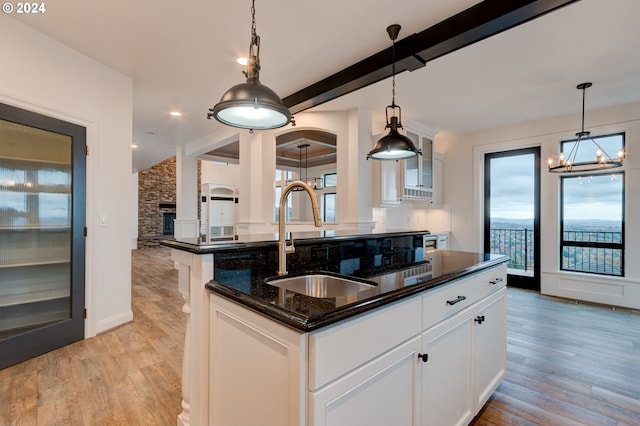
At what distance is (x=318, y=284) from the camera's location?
5.42ft

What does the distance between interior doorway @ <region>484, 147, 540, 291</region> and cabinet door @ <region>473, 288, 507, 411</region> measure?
12.3ft

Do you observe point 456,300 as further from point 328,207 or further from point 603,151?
point 328,207

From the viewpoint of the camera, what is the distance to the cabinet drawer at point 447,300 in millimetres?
1350

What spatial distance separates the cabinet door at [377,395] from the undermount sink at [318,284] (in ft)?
1.40

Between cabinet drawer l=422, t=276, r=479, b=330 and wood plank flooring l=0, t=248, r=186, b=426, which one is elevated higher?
cabinet drawer l=422, t=276, r=479, b=330

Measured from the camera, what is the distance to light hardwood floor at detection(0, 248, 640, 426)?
182cm

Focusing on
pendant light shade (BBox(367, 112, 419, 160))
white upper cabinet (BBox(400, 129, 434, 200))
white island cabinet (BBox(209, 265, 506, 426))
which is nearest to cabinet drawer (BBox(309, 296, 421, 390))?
white island cabinet (BBox(209, 265, 506, 426))

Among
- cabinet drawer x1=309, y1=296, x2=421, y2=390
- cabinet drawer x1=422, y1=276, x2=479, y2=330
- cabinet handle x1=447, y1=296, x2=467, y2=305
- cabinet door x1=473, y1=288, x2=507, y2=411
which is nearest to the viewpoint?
cabinet drawer x1=309, y1=296, x2=421, y2=390

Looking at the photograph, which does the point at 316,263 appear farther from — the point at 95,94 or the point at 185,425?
the point at 95,94

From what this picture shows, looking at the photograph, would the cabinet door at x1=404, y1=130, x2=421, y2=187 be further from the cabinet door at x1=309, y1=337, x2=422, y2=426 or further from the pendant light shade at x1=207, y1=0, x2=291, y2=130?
the cabinet door at x1=309, y1=337, x2=422, y2=426

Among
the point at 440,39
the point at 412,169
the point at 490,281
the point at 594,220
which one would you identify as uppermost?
the point at 440,39

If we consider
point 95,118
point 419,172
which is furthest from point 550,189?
point 95,118

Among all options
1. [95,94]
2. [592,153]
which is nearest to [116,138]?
[95,94]

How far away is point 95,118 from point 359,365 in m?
3.47
